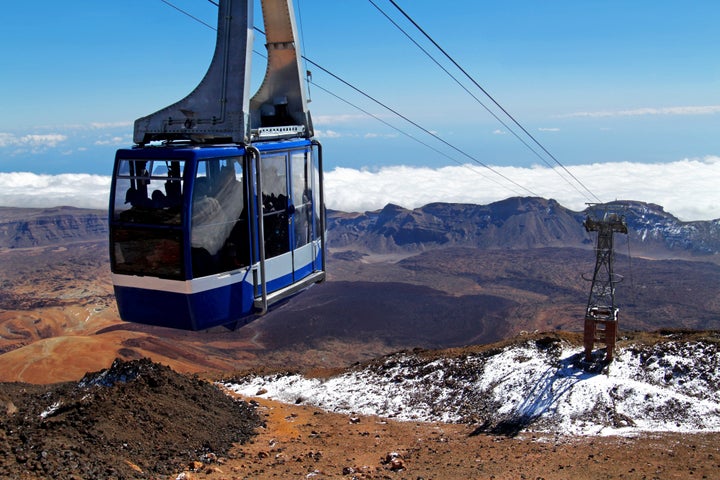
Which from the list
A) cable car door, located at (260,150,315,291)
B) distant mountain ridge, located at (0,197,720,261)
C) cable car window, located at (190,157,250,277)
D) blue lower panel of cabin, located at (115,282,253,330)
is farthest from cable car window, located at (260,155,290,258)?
distant mountain ridge, located at (0,197,720,261)

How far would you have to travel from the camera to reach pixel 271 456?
13.1 metres

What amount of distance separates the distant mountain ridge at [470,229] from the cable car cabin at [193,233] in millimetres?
119530

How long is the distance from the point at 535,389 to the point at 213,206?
11801 mm

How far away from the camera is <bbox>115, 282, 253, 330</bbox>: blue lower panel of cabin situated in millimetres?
8836

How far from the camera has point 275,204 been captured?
991 centimetres

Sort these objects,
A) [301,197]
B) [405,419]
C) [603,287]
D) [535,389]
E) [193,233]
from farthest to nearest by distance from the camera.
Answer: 1. [603,287]
2. [535,389]
3. [405,419]
4. [301,197]
5. [193,233]

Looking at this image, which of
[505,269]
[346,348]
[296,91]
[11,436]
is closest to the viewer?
[11,436]

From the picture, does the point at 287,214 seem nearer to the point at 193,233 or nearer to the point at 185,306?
the point at 193,233

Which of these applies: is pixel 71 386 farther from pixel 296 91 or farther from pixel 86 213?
pixel 86 213

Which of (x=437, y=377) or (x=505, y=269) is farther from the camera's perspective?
(x=505, y=269)

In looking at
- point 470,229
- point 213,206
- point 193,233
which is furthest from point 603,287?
point 470,229

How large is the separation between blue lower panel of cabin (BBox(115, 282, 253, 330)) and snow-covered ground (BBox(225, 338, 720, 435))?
888cm

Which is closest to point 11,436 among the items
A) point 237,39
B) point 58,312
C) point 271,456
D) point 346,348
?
point 271,456

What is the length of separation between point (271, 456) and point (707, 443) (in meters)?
9.38
